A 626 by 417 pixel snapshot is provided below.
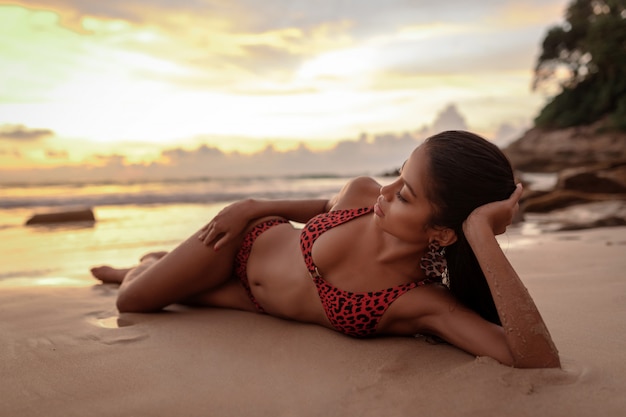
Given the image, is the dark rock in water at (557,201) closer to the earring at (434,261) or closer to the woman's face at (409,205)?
the earring at (434,261)

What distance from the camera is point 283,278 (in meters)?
2.62

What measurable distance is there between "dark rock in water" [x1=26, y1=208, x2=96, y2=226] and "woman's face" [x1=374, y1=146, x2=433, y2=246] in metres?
8.45

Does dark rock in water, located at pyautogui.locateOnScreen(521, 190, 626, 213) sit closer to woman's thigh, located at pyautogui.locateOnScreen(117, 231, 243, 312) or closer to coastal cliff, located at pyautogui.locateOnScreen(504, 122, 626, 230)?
coastal cliff, located at pyautogui.locateOnScreen(504, 122, 626, 230)

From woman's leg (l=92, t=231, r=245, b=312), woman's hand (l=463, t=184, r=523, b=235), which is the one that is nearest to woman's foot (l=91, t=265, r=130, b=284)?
woman's leg (l=92, t=231, r=245, b=312)

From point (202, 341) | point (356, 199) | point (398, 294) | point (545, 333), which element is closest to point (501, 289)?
point (545, 333)

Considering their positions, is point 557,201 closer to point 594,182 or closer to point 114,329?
point 594,182

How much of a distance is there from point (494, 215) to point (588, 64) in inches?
1377

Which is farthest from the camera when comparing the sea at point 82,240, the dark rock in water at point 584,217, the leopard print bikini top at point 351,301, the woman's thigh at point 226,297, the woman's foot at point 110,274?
the dark rock in water at point 584,217

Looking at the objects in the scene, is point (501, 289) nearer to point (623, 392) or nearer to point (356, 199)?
point (623, 392)

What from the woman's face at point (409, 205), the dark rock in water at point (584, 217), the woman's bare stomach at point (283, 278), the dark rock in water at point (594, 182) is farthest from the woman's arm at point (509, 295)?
the dark rock in water at point (594, 182)

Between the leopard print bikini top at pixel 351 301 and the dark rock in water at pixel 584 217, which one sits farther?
the dark rock in water at pixel 584 217

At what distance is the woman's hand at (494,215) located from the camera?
2.01 meters

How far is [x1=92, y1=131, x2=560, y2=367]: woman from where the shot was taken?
198cm

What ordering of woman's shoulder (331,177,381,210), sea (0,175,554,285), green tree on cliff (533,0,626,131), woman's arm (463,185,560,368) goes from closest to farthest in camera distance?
1. woman's arm (463,185,560,368)
2. woman's shoulder (331,177,381,210)
3. sea (0,175,554,285)
4. green tree on cliff (533,0,626,131)
